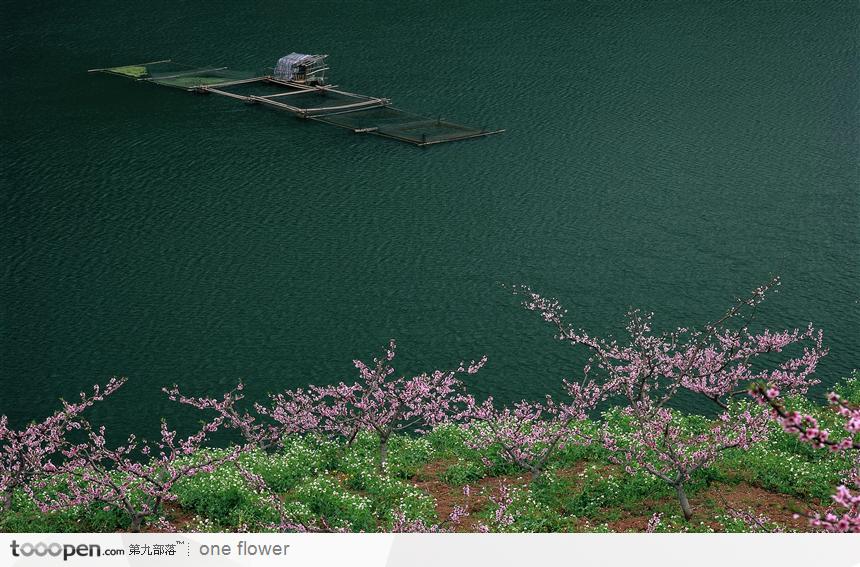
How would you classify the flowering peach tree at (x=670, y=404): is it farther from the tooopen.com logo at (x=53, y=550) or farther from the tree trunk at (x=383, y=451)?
the tooopen.com logo at (x=53, y=550)

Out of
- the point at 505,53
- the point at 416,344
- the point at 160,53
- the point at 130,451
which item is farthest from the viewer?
the point at 160,53

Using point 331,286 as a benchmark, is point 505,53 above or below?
above

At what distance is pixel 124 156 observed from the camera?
29391 mm

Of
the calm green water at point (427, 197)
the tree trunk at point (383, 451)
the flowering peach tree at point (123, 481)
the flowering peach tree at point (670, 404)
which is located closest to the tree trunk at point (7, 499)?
the flowering peach tree at point (123, 481)

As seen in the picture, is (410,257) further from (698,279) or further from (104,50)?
(104,50)

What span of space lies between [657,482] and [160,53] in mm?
31785

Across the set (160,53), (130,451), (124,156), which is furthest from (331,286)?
(160,53)

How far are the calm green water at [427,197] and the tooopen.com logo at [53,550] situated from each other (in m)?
5.35

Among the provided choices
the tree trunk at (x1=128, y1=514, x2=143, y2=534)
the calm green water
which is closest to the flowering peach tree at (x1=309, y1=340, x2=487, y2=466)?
the calm green water

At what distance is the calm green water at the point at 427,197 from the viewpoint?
63.3ft

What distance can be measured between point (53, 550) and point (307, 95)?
25.9 meters

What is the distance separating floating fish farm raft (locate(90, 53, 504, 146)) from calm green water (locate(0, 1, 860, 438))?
2.33 ft

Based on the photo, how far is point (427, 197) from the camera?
26.3 meters

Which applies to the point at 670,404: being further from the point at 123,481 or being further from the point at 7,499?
the point at 7,499
